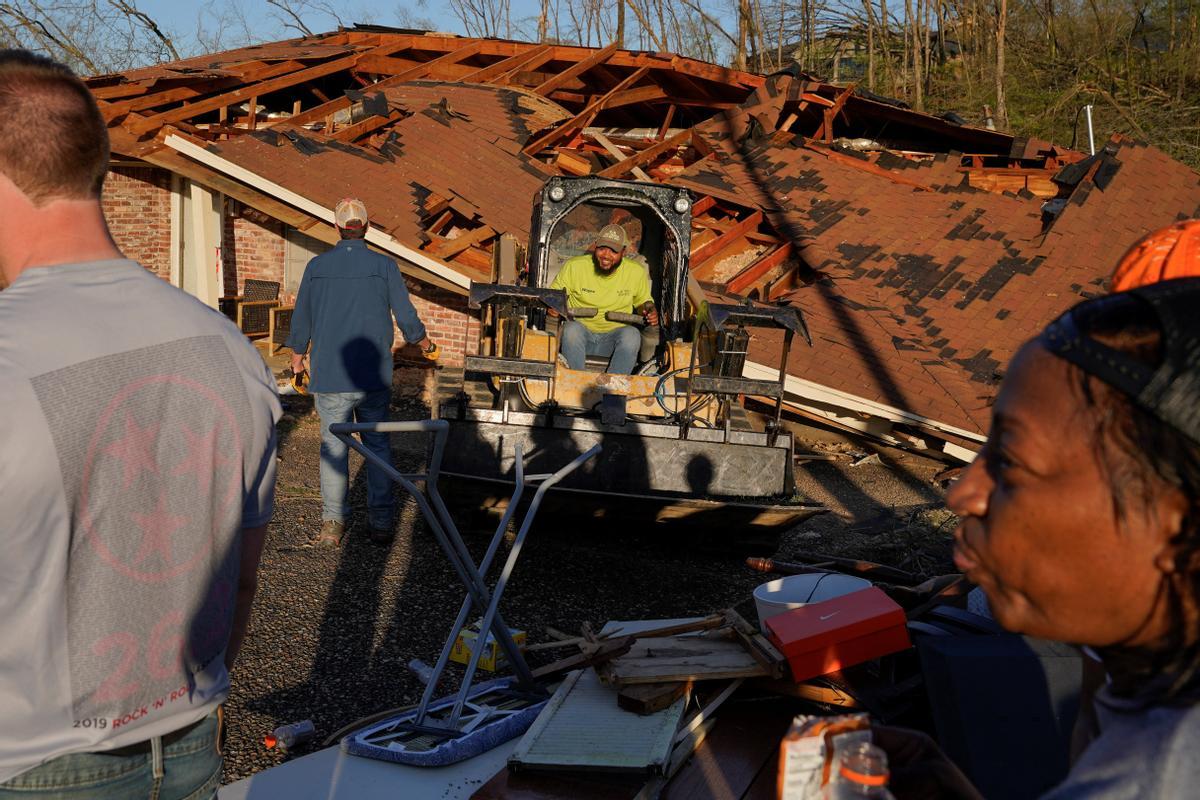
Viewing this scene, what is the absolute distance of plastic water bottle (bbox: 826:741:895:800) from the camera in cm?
110

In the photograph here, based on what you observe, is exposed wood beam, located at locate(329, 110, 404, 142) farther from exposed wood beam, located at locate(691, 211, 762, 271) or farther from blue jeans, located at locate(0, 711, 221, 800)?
blue jeans, located at locate(0, 711, 221, 800)

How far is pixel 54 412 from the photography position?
5.38ft

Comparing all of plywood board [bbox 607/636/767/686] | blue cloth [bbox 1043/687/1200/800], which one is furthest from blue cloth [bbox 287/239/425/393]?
blue cloth [bbox 1043/687/1200/800]

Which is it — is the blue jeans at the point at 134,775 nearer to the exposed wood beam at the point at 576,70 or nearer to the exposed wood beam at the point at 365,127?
the exposed wood beam at the point at 365,127

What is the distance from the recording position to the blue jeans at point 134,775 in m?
1.69

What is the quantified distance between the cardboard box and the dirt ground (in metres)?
0.18

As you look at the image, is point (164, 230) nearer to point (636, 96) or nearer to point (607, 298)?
point (636, 96)

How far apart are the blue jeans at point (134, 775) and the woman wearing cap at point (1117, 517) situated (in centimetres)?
149

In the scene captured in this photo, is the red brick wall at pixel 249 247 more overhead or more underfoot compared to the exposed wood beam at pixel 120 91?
more underfoot

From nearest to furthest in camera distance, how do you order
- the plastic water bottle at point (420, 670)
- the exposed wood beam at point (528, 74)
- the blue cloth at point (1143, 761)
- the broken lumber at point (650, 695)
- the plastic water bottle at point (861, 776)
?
the blue cloth at point (1143, 761) < the plastic water bottle at point (861, 776) < the broken lumber at point (650, 695) < the plastic water bottle at point (420, 670) < the exposed wood beam at point (528, 74)

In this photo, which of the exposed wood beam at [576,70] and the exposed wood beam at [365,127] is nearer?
the exposed wood beam at [365,127]

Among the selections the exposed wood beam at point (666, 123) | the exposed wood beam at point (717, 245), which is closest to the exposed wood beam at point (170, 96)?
the exposed wood beam at point (666, 123)

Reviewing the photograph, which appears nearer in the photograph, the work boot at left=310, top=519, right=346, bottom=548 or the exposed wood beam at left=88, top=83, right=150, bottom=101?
the work boot at left=310, top=519, right=346, bottom=548

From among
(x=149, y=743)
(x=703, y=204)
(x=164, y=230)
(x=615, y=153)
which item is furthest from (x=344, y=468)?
(x=164, y=230)
